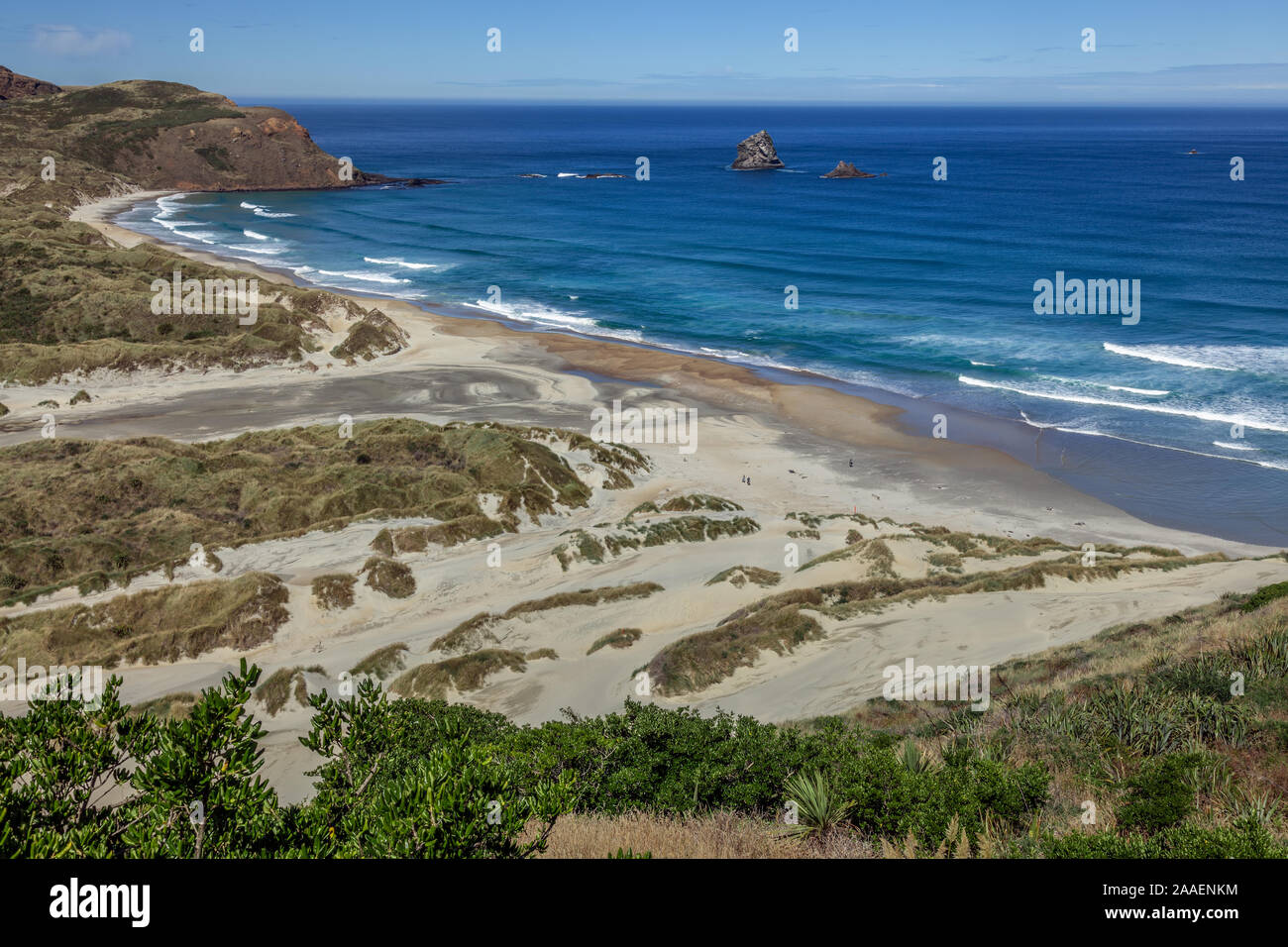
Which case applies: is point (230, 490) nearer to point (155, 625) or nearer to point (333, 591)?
point (155, 625)

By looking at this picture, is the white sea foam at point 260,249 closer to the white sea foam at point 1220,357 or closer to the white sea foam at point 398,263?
the white sea foam at point 398,263

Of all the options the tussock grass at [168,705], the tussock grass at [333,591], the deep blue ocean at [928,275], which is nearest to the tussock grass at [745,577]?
the tussock grass at [333,591]

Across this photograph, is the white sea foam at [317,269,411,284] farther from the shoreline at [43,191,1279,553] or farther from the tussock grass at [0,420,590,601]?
the tussock grass at [0,420,590,601]

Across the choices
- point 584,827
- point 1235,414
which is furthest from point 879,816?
point 1235,414

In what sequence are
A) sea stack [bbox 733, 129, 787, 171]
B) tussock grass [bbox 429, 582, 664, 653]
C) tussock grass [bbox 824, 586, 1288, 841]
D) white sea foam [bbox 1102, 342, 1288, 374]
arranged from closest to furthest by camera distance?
1. tussock grass [bbox 824, 586, 1288, 841]
2. tussock grass [bbox 429, 582, 664, 653]
3. white sea foam [bbox 1102, 342, 1288, 374]
4. sea stack [bbox 733, 129, 787, 171]

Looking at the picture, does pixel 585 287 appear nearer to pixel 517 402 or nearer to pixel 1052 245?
pixel 517 402

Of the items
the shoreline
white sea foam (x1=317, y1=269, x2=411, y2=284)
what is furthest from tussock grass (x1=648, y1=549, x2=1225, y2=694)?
white sea foam (x1=317, y1=269, x2=411, y2=284)

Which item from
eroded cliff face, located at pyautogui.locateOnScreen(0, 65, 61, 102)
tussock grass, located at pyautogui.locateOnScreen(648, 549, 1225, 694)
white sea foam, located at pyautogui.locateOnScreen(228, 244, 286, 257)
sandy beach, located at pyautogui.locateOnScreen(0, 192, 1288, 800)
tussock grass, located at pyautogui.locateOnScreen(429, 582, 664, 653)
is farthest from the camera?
eroded cliff face, located at pyautogui.locateOnScreen(0, 65, 61, 102)
